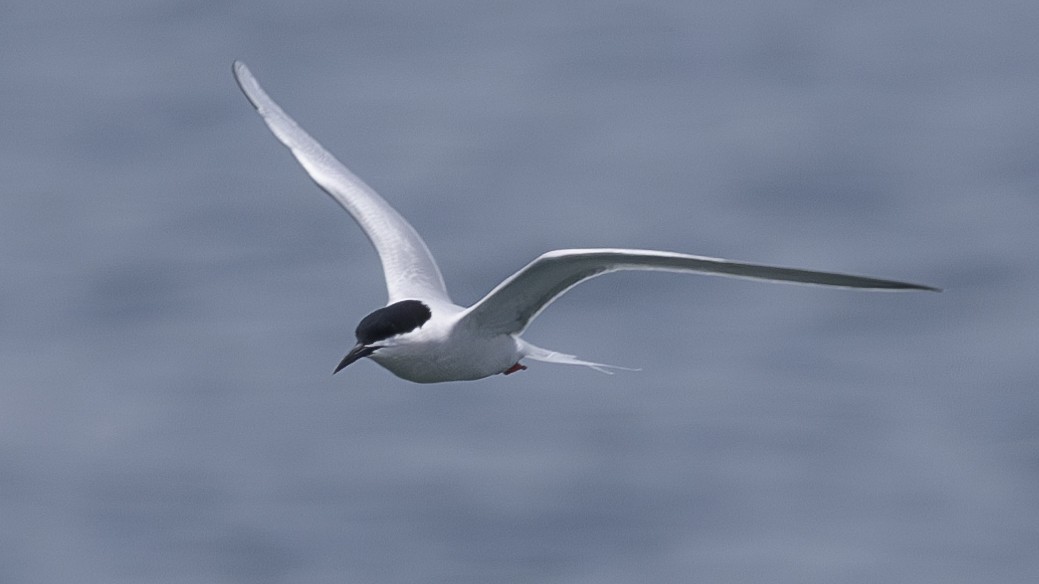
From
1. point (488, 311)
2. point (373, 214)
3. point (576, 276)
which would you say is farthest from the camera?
point (373, 214)

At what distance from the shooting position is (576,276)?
27.3 feet

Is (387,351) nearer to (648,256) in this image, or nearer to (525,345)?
(525,345)

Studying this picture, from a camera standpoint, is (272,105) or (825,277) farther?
(272,105)

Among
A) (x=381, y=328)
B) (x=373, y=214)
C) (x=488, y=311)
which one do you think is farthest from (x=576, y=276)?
(x=373, y=214)

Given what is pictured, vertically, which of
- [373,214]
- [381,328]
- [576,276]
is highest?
[373,214]

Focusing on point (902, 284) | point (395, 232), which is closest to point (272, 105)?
point (395, 232)

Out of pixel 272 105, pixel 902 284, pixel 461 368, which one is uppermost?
pixel 272 105

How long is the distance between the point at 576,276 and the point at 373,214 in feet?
9.42

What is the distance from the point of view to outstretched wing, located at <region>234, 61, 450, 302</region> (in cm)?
1011

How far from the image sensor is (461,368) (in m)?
8.73

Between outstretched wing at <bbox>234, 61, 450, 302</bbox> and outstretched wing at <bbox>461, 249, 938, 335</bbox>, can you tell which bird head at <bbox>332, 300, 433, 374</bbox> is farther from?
outstretched wing at <bbox>234, 61, 450, 302</bbox>

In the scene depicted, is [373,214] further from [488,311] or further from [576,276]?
[576,276]

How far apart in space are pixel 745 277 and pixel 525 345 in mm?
2182

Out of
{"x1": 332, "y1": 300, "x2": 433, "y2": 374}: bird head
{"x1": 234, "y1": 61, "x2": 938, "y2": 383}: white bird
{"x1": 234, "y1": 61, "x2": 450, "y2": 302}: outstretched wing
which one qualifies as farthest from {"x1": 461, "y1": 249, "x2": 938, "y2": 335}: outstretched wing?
{"x1": 234, "y1": 61, "x2": 450, "y2": 302}: outstretched wing
